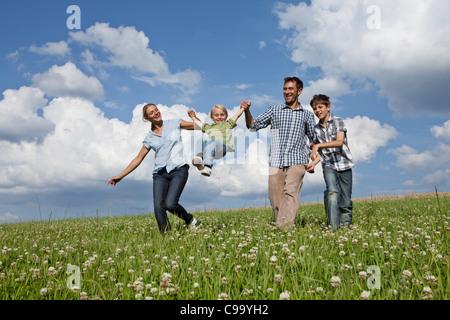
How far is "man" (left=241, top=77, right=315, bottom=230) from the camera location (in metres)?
7.83

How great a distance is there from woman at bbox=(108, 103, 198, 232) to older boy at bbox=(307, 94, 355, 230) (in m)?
3.09

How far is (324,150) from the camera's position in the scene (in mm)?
8484

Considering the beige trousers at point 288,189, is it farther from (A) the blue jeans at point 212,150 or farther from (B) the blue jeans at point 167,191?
(B) the blue jeans at point 167,191

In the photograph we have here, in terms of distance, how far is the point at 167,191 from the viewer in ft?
26.7

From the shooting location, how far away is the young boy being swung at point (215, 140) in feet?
26.2

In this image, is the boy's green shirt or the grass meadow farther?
the boy's green shirt

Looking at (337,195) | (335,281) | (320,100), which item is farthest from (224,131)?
(335,281)

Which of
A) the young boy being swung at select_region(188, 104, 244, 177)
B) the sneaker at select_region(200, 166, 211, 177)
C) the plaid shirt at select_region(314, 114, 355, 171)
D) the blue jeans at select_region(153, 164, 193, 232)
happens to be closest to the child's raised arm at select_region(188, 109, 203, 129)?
the young boy being swung at select_region(188, 104, 244, 177)

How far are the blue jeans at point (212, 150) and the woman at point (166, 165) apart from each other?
53 centimetres

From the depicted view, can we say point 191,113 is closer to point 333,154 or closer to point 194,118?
point 194,118

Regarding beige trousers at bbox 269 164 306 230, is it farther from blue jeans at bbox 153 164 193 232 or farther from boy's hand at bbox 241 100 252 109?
blue jeans at bbox 153 164 193 232

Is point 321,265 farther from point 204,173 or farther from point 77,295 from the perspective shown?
point 204,173
